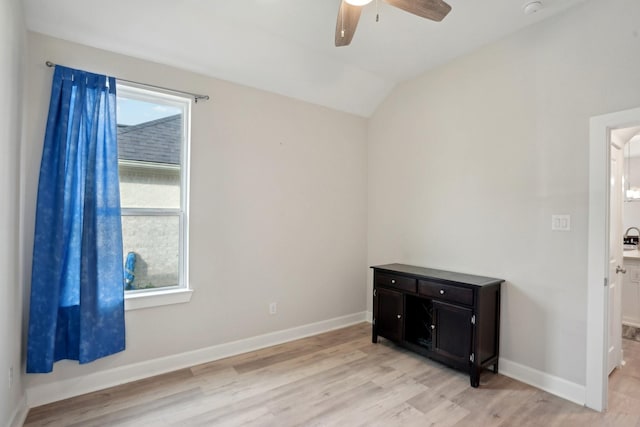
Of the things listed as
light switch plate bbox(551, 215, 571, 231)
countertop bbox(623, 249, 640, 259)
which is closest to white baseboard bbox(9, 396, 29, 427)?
light switch plate bbox(551, 215, 571, 231)

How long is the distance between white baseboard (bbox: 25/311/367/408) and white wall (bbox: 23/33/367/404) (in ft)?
0.17

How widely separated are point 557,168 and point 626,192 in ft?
13.4

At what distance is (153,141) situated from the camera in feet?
9.46

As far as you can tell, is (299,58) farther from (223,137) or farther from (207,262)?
(207,262)

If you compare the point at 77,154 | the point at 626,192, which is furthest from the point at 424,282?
the point at 626,192

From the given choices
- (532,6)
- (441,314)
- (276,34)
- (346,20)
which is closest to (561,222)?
(441,314)

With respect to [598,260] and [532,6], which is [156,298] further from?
[532,6]

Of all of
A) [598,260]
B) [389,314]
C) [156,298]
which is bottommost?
[389,314]

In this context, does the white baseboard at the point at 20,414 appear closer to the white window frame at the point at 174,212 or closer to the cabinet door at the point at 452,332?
the white window frame at the point at 174,212

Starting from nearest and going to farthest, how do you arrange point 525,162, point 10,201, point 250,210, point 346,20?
point 10,201 < point 346,20 < point 525,162 < point 250,210

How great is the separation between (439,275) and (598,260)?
116 cm

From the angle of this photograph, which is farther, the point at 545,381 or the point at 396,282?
the point at 396,282

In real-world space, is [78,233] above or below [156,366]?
above

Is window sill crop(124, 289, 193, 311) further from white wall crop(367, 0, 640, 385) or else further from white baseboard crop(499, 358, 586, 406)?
white baseboard crop(499, 358, 586, 406)
